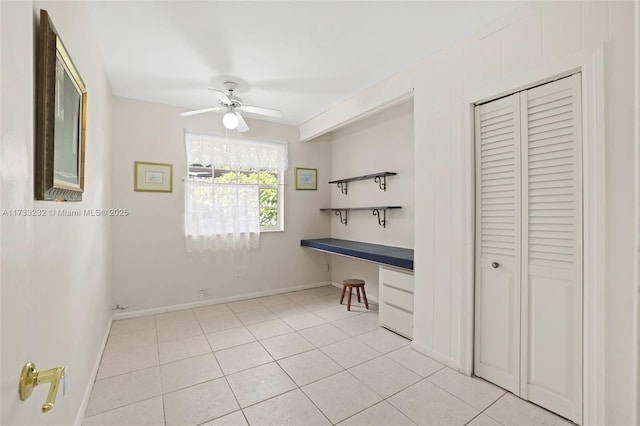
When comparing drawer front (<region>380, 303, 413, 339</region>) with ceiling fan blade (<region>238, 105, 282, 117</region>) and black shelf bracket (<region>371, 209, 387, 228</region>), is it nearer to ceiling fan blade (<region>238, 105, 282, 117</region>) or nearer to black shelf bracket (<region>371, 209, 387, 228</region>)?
black shelf bracket (<region>371, 209, 387, 228</region>)

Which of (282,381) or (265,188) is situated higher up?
(265,188)

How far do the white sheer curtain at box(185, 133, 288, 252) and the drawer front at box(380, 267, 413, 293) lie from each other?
193 centimetres

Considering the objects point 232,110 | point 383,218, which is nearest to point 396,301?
point 383,218

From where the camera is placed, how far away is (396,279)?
3.00 metres

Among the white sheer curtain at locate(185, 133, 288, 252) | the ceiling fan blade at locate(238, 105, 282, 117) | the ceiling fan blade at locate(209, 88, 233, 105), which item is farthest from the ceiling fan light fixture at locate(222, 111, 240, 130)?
the white sheer curtain at locate(185, 133, 288, 252)

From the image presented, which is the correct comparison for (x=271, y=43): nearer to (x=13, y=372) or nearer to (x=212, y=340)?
(x=13, y=372)

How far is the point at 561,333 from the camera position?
1.79 meters

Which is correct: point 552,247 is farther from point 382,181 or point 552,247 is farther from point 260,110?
point 260,110

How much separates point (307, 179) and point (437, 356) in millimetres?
3120

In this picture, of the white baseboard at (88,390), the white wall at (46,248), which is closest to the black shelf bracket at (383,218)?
the white wall at (46,248)

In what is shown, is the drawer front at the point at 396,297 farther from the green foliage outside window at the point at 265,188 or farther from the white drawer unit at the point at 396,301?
the green foliage outside window at the point at 265,188

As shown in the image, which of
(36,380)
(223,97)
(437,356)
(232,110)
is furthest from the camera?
(223,97)

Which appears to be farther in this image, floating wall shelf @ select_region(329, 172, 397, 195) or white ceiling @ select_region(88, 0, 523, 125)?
floating wall shelf @ select_region(329, 172, 397, 195)

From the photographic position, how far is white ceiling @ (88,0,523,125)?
6.44ft
